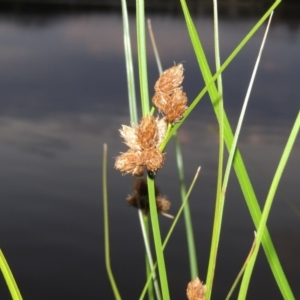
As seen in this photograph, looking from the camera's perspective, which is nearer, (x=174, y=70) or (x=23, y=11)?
(x=174, y=70)

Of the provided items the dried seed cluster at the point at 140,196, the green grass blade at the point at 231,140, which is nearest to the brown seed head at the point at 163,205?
the dried seed cluster at the point at 140,196

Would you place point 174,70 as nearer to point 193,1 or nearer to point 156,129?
point 156,129

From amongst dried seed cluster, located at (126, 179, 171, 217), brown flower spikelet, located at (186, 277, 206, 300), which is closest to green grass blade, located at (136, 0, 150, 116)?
brown flower spikelet, located at (186, 277, 206, 300)

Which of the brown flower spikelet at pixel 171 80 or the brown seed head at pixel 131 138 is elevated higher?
the brown flower spikelet at pixel 171 80

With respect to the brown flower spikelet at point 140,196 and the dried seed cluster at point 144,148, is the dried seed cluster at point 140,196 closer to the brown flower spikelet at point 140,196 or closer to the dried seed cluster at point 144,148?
the brown flower spikelet at point 140,196

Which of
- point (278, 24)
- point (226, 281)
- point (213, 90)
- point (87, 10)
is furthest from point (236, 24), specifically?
point (213, 90)

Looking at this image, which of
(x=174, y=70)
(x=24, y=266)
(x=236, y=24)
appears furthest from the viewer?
(x=236, y=24)

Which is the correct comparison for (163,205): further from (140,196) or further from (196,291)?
(196,291)

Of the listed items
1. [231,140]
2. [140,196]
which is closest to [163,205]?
[140,196]

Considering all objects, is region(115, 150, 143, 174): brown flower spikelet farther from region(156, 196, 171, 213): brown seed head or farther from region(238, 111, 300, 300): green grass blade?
region(156, 196, 171, 213): brown seed head
